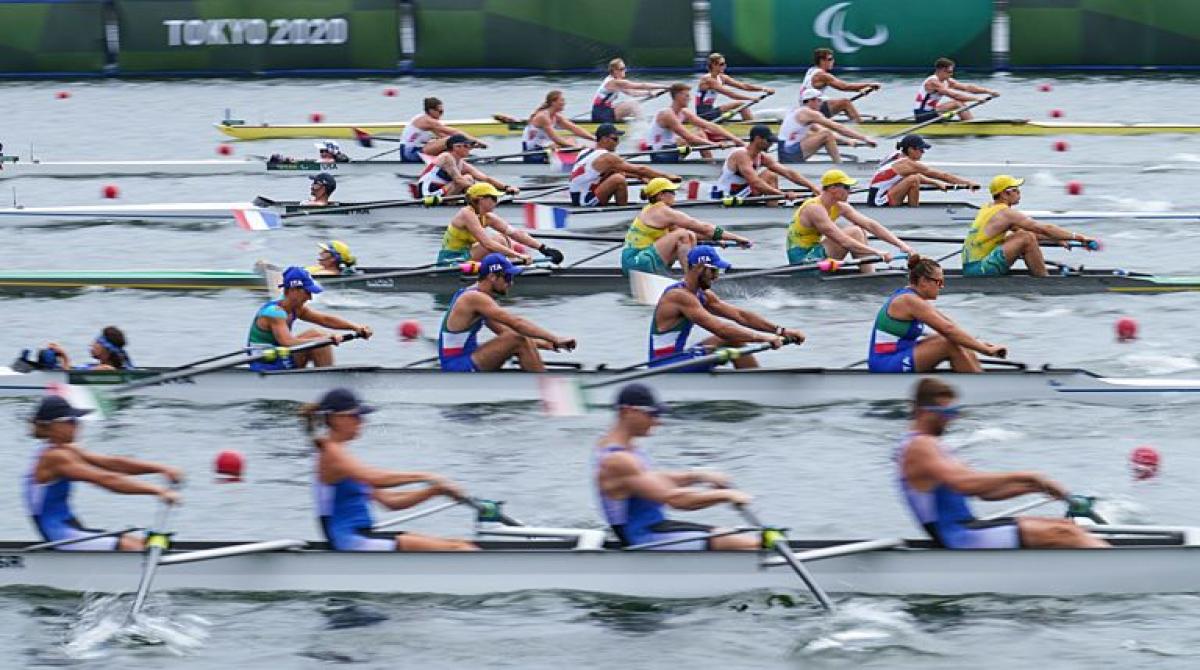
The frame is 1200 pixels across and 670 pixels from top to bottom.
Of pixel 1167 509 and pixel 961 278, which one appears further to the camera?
pixel 961 278

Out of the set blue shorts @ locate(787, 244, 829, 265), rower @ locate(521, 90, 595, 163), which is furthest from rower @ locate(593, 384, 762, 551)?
rower @ locate(521, 90, 595, 163)

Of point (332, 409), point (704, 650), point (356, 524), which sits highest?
point (332, 409)

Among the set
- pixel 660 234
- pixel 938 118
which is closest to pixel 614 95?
pixel 938 118

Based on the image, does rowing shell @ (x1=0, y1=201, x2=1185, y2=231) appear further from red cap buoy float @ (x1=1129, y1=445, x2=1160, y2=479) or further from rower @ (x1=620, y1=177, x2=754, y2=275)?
red cap buoy float @ (x1=1129, y1=445, x2=1160, y2=479)

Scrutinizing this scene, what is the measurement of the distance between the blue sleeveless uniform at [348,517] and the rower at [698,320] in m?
5.29

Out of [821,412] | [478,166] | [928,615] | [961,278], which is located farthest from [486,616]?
[478,166]

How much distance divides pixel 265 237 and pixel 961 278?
10.2m

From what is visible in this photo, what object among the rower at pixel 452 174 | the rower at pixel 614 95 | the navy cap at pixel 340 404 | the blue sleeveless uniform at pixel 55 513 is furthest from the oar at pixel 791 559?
the rower at pixel 614 95

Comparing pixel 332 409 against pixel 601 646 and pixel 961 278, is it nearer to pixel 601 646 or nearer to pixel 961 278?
pixel 601 646

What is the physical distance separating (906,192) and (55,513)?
591 inches

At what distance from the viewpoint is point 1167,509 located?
50.4ft

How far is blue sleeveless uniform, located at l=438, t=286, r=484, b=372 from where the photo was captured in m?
18.1

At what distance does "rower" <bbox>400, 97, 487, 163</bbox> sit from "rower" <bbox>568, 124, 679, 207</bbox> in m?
1.82

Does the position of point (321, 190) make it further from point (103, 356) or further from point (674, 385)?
point (674, 385)
